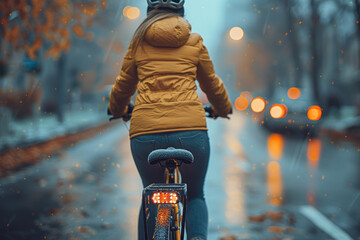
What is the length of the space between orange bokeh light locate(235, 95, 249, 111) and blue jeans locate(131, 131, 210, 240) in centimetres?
4374

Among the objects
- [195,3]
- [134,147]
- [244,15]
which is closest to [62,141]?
[195,3]

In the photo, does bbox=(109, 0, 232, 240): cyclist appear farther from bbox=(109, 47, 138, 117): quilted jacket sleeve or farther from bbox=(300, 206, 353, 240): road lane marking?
bbox=(300, 206, 353, 240): road lane marking

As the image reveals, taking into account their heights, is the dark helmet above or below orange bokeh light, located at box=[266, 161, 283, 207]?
above

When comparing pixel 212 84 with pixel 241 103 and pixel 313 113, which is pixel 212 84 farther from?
pixel 241 103

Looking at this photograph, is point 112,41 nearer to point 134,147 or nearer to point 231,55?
point 134,147

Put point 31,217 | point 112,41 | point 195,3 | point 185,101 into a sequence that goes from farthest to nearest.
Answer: point 112,41
point 31,217
point 195,3
point 185,101

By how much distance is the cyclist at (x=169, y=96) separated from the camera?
2.73 meters

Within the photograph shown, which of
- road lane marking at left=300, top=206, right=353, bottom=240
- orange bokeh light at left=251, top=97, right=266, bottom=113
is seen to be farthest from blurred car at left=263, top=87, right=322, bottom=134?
road lane marking at left=300, top=206, right=353, bottom=240

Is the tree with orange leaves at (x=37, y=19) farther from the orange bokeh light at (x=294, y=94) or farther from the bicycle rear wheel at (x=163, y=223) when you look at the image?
the orange bokeh light at (x=294, y=94)

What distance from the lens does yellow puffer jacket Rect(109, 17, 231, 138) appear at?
2725 mm

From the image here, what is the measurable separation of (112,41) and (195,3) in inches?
826

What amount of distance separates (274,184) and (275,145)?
266 inches

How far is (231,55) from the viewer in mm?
51812

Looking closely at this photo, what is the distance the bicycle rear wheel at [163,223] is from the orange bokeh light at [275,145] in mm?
9265
